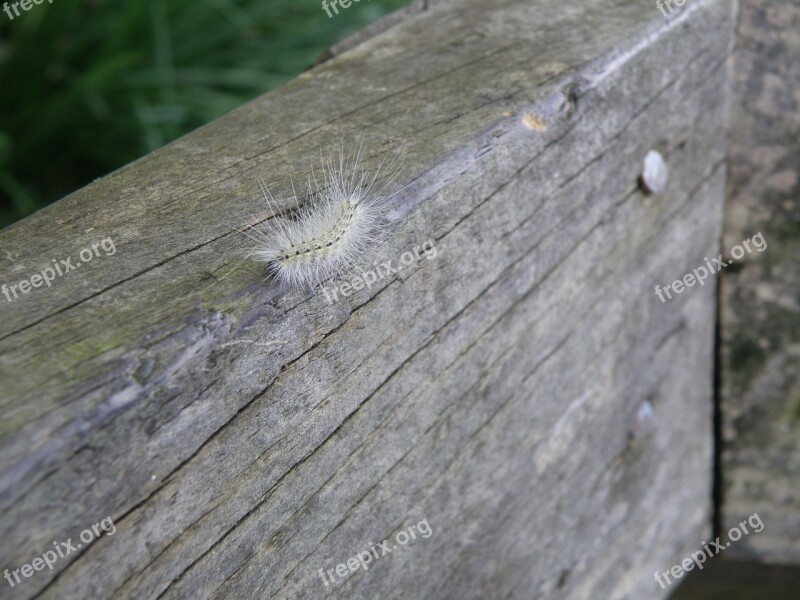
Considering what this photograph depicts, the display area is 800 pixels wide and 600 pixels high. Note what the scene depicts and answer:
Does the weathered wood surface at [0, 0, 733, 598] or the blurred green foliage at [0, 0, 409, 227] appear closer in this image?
the weathered wood surface at [0, 0, 733, 598]

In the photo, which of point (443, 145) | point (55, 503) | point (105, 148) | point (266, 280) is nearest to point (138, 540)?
point (55, 503)

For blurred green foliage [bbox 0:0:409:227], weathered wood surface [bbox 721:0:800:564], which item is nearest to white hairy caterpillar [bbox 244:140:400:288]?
weathered wood surface [bbox 721:0:800:564]

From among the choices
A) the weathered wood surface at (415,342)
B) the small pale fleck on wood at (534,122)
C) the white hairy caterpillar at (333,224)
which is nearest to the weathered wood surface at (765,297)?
the weathered wood surface at (415,342)

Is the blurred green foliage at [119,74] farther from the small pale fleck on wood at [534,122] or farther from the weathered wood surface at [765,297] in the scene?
the small pale fleck on wood at [534,122]

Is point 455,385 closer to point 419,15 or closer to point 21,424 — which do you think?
Answer: point 21,424

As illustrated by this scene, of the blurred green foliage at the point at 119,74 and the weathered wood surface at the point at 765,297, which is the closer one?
the weathered wood surface at the point at 765,297

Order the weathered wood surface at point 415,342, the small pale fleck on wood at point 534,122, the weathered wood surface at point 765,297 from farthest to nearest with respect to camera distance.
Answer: the weathered wood surface at point 765,297, the small pale fleck on wood at point 534,122, the weathered wood surface at point 415,342

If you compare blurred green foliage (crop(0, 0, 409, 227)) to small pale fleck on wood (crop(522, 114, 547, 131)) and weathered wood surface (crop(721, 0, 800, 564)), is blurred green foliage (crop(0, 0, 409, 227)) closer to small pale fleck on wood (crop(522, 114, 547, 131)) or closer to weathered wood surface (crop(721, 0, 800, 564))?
weathered wood surface (crop(721, 0, 800, 564))
